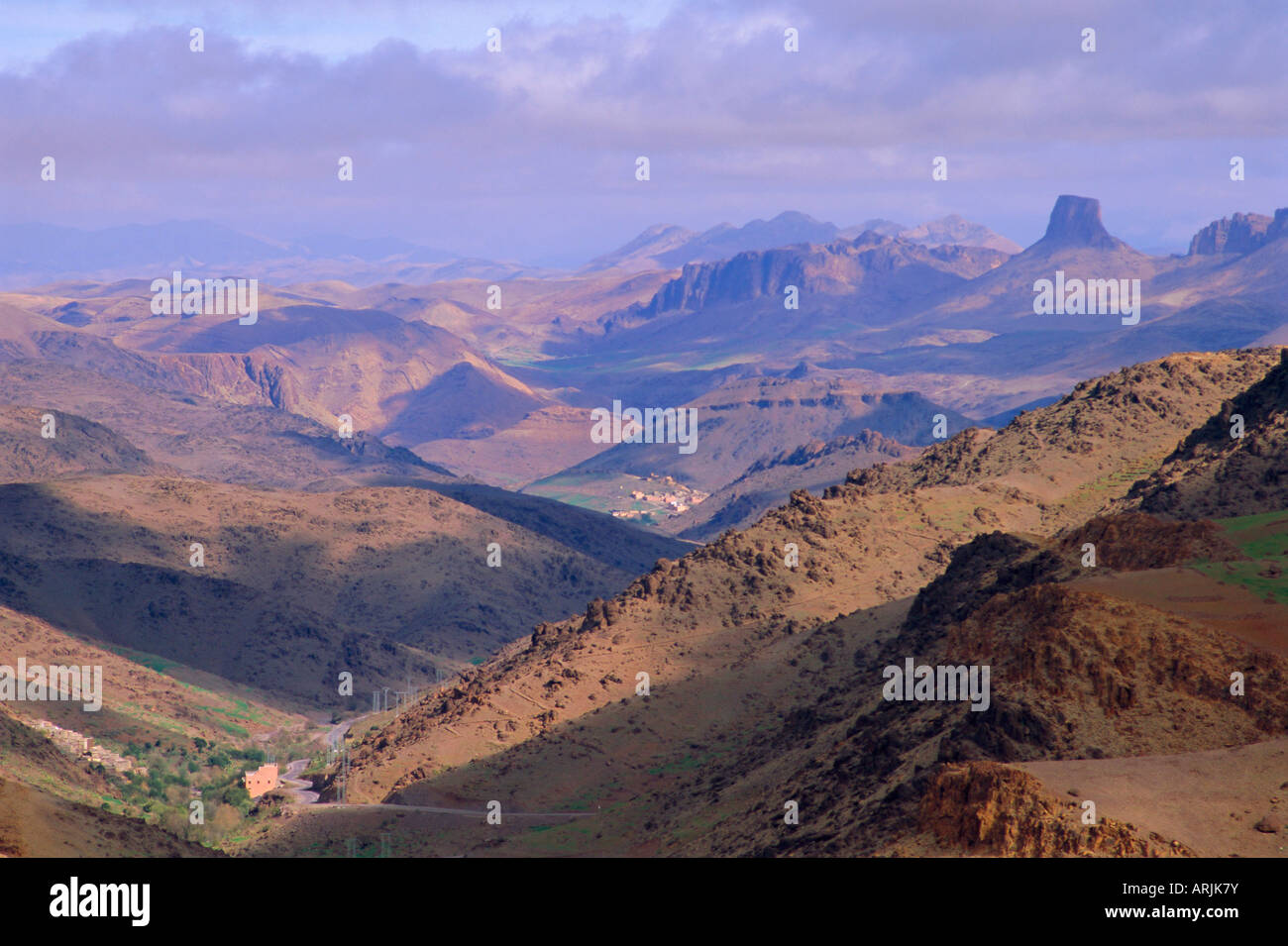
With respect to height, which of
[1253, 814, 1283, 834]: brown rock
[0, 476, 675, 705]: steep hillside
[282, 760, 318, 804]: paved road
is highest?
[0, 476, 675, 705]: steep hillside

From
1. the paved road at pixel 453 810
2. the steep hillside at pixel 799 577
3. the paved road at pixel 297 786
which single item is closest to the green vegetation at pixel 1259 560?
the steep hillside at pixel 799 577

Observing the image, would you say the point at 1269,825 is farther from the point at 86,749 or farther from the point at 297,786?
the point at 86,749

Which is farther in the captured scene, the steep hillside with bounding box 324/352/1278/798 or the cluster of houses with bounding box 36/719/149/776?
the cluster of houses with bounding box 36/719/149/776

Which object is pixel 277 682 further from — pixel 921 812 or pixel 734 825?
pixel 921 812

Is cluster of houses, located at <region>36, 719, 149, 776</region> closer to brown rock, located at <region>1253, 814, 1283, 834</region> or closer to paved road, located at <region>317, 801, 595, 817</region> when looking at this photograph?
paved road, located at <region>317, 801, 595, 817</region>

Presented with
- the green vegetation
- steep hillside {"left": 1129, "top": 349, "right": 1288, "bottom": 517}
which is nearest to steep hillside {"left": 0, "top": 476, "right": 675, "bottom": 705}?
steep hillside {"left": 1129, "top": 349, "right": 1288, "bottom": 517}

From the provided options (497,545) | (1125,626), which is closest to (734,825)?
(1125,626)

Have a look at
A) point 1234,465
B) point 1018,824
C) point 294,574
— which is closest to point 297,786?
point 1234,465

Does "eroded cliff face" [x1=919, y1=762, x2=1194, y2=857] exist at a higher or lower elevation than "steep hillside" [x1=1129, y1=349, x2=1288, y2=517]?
lower
